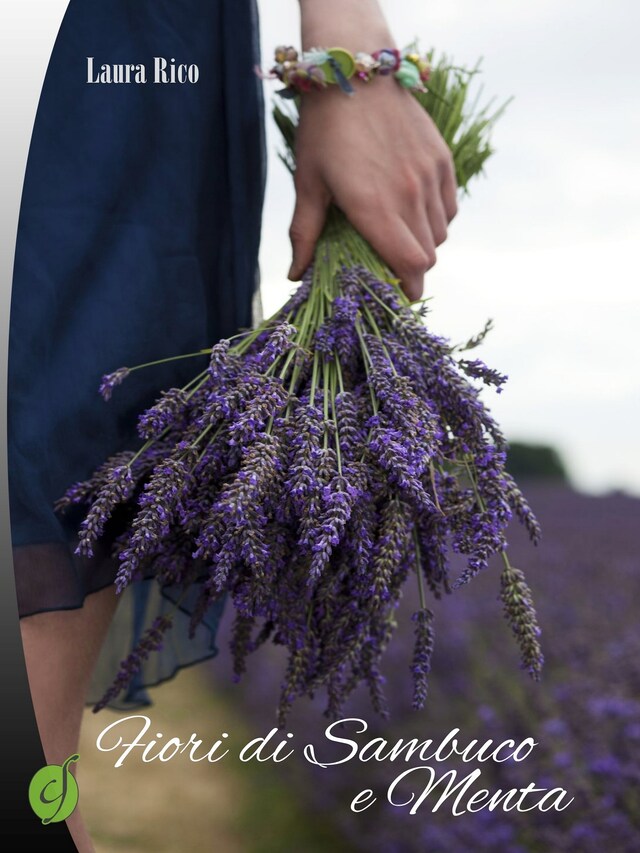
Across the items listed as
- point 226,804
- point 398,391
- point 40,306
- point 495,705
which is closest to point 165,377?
point 40,306

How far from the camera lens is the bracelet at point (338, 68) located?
40.3 inches

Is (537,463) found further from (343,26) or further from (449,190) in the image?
(343,26)

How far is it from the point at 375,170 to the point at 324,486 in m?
0.48

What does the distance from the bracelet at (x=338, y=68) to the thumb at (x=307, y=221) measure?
134mm

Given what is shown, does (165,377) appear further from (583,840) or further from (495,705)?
(495,705)

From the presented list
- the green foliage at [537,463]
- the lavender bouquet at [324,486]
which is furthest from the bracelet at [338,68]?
the green foliage at [537,463]

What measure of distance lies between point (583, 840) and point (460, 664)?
72 cm

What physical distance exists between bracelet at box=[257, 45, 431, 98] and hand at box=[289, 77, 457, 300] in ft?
0.04

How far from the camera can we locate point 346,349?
0.91 meters

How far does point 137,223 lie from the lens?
1.00 meters

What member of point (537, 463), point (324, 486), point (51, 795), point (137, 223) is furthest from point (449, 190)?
point (537, 463)

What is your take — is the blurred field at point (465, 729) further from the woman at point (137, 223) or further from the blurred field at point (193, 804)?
the woman at point (137, 223)

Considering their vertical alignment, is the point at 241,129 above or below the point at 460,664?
above

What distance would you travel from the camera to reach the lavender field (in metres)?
1.46
